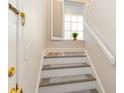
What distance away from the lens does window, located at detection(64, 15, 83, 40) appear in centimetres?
632

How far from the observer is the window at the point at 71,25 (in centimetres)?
632

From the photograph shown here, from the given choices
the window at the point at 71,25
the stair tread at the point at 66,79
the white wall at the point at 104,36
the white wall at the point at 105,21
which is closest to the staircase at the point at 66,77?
the stair tread at the point at 66,79

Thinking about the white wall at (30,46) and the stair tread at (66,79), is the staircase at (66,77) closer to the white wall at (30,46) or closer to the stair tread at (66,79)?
the stair tread at (66,79)

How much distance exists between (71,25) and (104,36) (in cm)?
408

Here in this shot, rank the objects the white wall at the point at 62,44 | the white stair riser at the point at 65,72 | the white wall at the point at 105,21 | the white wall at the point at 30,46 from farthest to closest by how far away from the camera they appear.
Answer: the white wall at the point at 62,44, the white stair riser at the point at 65,72, the white wall at the point at 105,21, the white wall at the point at 30,46

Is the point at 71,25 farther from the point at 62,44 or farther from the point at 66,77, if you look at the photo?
the point at 66,77

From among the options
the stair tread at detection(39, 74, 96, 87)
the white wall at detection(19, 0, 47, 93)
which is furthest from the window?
the white wall at detection(19, 0, 47, 93)

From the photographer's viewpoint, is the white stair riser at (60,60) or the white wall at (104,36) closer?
the white wall at (104,36)

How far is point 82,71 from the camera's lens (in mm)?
2949

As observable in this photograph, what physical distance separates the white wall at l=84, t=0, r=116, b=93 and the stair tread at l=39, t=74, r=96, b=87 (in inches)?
9.9

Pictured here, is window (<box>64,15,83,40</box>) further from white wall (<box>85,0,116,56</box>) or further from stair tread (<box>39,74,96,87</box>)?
stair tread (<box>39,74,96,87</box>)

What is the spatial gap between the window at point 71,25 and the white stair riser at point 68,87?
375 cm

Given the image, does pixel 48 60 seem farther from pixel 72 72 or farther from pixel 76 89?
pixel 76 89

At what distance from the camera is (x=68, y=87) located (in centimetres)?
252
